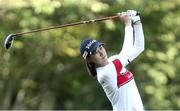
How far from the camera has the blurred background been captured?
15.4 metres

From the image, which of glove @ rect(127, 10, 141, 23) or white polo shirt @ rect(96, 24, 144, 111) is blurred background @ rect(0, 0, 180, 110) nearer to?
glove @ rect(127, 10, 141, 23)

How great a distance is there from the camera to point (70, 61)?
1930 centimetres

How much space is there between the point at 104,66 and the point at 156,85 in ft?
32.7

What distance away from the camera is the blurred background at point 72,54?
1541cm

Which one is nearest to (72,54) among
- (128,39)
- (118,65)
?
(128,39)

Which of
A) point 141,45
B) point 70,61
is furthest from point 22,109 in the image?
point 141,45

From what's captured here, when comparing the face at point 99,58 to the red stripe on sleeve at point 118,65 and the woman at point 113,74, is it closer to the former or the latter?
the woman at point 113,74

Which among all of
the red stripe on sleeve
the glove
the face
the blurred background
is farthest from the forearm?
the blurred background

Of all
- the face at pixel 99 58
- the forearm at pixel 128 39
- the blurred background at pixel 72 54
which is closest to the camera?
the face at pixel 99 58

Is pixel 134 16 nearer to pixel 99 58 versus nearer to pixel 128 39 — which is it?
pixel 128 39

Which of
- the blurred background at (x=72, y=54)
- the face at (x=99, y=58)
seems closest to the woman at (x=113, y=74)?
the face at (x=99, y=58)

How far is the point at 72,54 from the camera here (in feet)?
57.7

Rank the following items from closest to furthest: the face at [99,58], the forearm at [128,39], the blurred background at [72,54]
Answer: the face at [99,58], the forearm at [128,39], the blurred background at [72,54]

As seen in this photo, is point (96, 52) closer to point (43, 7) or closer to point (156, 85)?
point (43, 7)
